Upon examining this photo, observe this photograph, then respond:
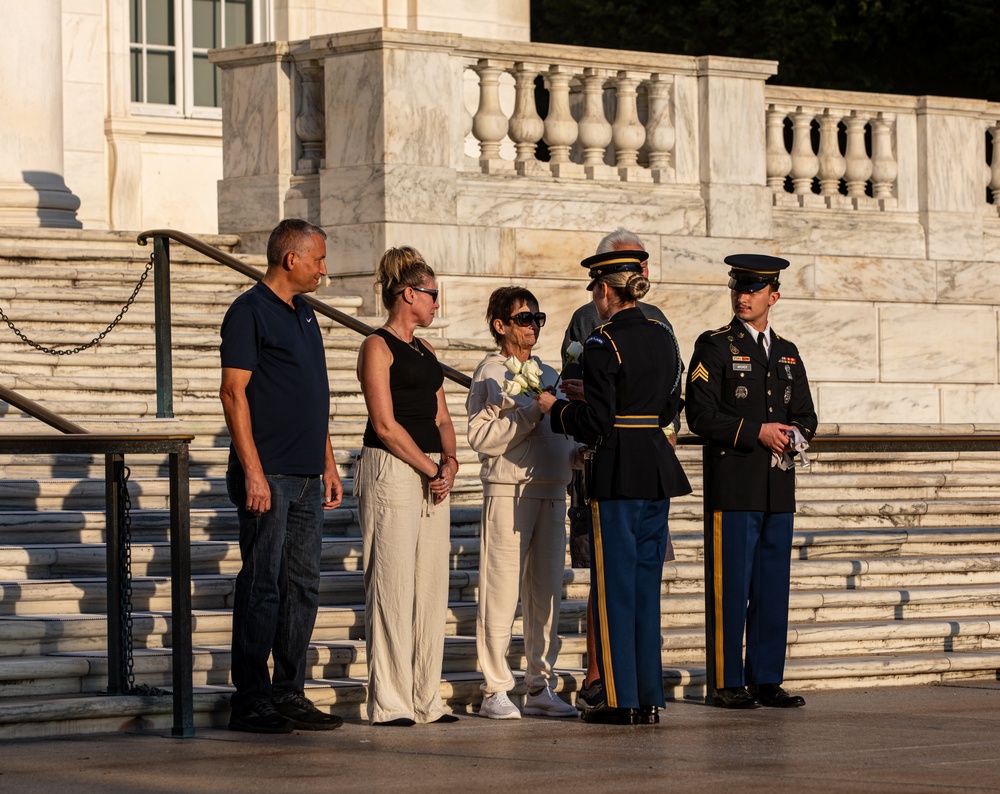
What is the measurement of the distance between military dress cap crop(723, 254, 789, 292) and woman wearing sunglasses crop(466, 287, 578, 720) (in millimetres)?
953

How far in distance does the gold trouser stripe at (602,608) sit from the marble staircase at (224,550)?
2.35ft

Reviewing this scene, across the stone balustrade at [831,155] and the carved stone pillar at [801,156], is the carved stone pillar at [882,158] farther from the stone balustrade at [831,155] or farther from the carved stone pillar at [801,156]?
the carved stone pillar at [801,156]

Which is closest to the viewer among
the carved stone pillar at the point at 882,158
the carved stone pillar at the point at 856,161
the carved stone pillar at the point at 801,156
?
the carved stone pillar at the point at 801,156

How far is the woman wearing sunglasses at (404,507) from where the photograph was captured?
8602mm

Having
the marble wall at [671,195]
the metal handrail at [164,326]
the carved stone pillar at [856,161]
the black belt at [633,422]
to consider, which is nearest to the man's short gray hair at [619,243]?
the black belt at [633,422]

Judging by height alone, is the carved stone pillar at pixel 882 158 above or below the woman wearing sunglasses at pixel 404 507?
above

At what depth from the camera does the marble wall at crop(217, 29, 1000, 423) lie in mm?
14930

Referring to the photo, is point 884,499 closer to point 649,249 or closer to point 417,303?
point 649,249

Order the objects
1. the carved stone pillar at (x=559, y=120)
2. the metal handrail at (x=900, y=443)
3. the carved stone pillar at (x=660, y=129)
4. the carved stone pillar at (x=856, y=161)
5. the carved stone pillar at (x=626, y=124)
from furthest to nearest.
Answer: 1. the carved stone pillar at (x=856, y=161)
2. the carved stone pillar at (x=660, y=129)
3. the carved stone pillar at (x=626, y=124)
4. the carved stone pillar at (x=559, y=120)
5. the metal handrail at (x=900, y=443)

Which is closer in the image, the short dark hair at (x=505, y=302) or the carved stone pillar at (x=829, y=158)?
the short dark hair at (x=505, y=302)

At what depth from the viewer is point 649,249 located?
52.0 ft

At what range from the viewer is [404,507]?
28.5 feet

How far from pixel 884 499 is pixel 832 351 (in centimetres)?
375

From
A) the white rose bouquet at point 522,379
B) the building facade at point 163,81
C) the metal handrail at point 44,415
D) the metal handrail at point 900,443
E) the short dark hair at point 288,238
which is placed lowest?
the metal handrail at point 900,443
